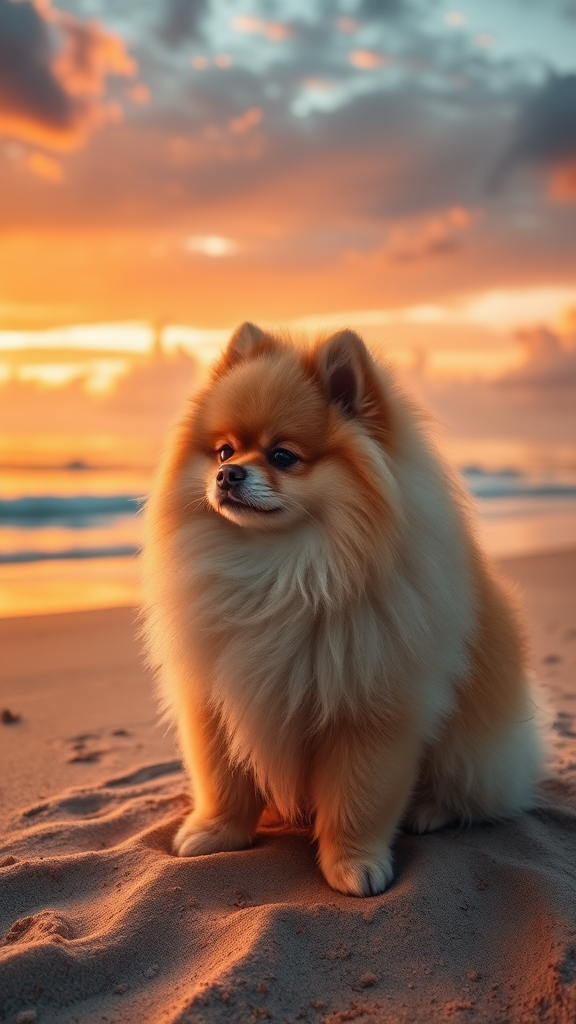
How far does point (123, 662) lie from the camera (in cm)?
530

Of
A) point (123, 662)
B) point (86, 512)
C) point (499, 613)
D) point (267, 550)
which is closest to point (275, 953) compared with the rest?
point (267, 550)

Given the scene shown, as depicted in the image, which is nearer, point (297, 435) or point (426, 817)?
point (297, 435)

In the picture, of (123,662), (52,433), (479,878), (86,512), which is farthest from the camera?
(52,433)

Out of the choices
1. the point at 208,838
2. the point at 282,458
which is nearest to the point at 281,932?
the point at 208,838

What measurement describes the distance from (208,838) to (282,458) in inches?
49.8

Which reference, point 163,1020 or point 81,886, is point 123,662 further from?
point 163,1020

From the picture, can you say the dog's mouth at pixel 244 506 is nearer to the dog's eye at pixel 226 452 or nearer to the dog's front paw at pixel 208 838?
the dog's eye at pixel 226 452

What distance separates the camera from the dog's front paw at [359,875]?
2451 mm

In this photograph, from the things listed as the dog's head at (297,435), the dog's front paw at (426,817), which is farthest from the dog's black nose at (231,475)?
the dog's front paw at (426,817)

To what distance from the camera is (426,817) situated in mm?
2877

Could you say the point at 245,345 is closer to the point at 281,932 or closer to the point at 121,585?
the point at 281,932

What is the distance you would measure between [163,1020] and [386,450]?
160cm

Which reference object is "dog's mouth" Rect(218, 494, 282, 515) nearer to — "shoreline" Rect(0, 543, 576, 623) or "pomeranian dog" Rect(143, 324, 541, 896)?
"pomeranian dog" Rect(143, 324, 541, 896)

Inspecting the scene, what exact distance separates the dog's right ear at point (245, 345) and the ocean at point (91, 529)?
84cm
